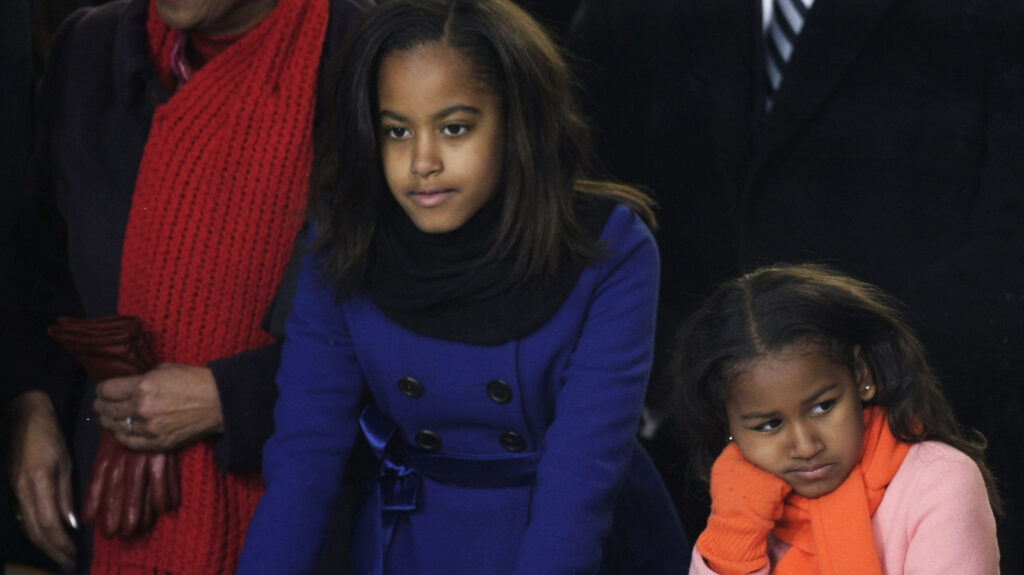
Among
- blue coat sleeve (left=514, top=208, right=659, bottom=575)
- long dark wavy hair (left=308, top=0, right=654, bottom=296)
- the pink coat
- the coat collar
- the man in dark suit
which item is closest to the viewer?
the pink coat

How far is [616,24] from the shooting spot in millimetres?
2666

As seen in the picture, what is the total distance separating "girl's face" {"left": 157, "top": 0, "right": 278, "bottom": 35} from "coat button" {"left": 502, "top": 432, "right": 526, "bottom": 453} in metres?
0.85

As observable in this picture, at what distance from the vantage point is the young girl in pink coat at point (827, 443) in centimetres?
197

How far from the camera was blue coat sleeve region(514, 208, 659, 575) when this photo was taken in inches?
79.8

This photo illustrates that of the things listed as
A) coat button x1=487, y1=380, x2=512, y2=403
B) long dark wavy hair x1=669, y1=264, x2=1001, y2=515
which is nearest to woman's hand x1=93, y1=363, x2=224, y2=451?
coat button x1=487, y1=380, x2=512, y2=403

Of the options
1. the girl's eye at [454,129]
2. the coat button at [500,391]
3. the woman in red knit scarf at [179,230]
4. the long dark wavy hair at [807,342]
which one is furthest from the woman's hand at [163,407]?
the long dark wavy hair at [807,342]

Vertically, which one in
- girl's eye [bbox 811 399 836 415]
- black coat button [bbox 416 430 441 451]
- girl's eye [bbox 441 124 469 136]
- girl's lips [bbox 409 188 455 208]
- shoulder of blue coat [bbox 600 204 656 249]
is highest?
girl's eye [bbox 441 124 469 136]

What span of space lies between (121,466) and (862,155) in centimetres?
135

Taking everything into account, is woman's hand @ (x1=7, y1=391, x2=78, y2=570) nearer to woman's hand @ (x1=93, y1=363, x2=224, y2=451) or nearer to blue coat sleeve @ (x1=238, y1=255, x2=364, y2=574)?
woman's hand @ (x1=93, y1=363, x2=224, y2=451)

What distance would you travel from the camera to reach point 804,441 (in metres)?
1.97

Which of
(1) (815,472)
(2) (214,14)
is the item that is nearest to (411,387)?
(1) (815,472)

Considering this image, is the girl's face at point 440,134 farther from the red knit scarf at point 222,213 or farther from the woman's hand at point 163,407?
the woman's hand at point 163,407

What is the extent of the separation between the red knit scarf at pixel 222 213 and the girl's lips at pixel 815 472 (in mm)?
945

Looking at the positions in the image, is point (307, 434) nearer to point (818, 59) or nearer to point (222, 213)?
point (222, 213)
